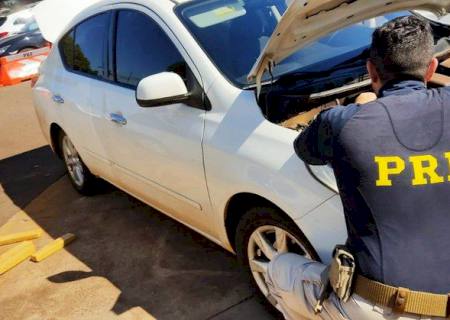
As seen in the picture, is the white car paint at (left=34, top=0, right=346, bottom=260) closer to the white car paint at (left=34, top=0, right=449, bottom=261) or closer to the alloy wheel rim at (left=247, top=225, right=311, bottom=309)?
the white car paint at (left=34, top=0, right=449, bottom=261)

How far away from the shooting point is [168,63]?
343cm

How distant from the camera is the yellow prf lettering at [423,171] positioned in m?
1.78

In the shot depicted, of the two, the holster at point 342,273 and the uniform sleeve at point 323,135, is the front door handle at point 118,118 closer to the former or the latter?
the uniform sleeve at point 323,135

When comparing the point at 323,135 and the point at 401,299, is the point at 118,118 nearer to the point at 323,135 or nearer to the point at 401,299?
the point at 323,135

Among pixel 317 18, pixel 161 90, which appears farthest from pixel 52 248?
pixel 317 18

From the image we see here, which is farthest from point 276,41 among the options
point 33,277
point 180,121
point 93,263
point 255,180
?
point 33,277

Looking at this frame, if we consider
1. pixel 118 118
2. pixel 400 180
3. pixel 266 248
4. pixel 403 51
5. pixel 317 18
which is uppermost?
pixel 403 51

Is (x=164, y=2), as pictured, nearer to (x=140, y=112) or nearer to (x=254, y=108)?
(x=140, y=112)

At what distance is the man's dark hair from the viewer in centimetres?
189

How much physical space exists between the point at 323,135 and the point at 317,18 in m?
0.78

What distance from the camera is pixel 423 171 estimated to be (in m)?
1.79

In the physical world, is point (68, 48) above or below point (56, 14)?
below

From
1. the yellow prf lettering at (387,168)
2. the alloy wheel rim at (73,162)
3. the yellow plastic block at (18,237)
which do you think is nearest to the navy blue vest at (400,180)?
the yellow prf lettering at (387,168)

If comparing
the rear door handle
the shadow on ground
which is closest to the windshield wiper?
the shadow on ground
